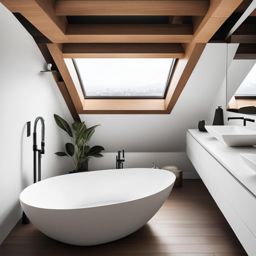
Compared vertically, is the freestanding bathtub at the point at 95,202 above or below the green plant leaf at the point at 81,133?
below

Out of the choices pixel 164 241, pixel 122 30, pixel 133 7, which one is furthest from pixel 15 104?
pixel 164 241

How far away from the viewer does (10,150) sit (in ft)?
9.03

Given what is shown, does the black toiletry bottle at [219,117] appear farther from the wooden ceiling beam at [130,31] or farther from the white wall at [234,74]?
the wooden ceiling beam at [130,31]

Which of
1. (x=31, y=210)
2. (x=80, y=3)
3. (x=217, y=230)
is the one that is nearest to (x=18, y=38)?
(x=80, y=3)

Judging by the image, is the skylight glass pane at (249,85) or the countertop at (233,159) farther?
the skylight glass pane at (249,85)

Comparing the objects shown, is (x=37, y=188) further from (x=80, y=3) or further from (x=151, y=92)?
(x=151, y=92)

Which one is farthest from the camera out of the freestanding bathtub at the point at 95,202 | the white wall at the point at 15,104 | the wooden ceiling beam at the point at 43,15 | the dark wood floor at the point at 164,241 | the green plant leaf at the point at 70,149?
the green plant leaf at the point at 70,149

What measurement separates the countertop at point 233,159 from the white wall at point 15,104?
1670 millimetres

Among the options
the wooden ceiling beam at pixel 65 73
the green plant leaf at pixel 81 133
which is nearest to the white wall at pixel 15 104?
the wooden ceiling beam at pixel 65 73

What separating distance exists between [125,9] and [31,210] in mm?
1590

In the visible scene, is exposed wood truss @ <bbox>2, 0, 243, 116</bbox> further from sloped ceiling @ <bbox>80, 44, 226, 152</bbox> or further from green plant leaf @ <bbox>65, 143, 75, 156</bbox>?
green plant leaf @ <bbox>65, 143, 75, 156</bbox>

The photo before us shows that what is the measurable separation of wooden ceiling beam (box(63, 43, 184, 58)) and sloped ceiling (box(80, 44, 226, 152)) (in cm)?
44

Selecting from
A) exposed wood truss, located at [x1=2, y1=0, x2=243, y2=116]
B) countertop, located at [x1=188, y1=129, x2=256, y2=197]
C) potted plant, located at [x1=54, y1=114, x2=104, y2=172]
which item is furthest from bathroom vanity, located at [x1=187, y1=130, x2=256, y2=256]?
potted plant, located at [x1=54, y1=114, x2=104, y2=172]

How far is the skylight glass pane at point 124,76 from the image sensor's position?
4.07 meters
